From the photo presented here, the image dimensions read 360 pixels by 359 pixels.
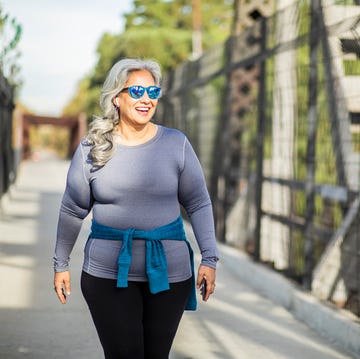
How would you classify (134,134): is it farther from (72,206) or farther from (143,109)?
(72,206)

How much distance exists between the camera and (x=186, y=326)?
6.32 metres

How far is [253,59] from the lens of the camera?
29.3ft

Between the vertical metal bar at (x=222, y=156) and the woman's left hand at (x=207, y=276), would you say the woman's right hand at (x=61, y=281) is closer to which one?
the woman's left hand at (x=207, y=276)

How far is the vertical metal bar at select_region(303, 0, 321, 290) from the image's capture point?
22.8ft

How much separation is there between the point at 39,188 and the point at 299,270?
62.5 feet

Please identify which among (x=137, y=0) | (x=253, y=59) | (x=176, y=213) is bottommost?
(x=176, y=213)

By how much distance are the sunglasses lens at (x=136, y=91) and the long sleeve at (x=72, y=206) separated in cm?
31

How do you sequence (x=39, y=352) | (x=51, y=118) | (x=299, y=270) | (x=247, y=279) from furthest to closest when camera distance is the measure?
1. (x=51, y=118)
2. (x=247, y=279)
3. (x=299, y=270)
4. (x=39, y=352)

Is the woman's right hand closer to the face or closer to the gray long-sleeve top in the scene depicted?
the gray long-sleeve top

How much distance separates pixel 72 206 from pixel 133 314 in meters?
0.53

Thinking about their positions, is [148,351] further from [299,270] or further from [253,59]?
[253,59]

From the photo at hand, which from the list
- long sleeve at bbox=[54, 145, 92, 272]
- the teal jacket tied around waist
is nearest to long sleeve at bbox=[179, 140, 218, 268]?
the teal jacket tied around waist

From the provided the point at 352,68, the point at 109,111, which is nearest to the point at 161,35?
the point at 352,68

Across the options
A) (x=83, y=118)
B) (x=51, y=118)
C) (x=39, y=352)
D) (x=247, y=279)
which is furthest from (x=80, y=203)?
(x=51, y=118)
